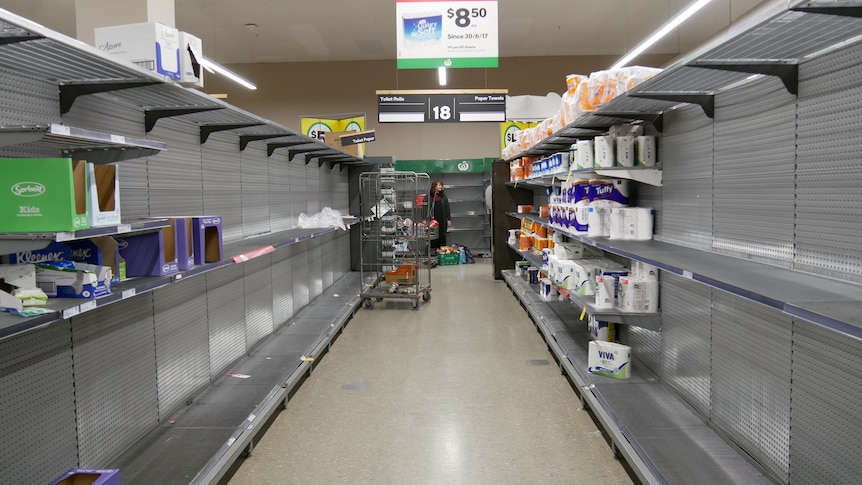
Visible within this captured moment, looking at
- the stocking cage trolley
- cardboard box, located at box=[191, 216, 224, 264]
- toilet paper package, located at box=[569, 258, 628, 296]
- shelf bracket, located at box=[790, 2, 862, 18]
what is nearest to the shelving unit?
shelf bracket, located at box=[790, 2, 862, 18]

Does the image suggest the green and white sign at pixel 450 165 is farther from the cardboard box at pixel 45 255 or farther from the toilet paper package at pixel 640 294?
the cardboard box at pixel 45 255

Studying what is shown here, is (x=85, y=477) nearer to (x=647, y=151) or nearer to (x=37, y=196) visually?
(x=37, y=196)

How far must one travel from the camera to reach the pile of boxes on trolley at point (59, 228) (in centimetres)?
203

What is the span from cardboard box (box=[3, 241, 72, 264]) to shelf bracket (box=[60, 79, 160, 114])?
24.9 inches

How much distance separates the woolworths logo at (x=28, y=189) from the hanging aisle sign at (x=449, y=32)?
15.2ft

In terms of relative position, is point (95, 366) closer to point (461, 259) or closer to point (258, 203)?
point (258, 203)

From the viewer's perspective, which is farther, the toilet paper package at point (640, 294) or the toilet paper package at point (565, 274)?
the toilet paper package at point (565, 274)

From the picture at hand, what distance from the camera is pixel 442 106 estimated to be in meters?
9.14

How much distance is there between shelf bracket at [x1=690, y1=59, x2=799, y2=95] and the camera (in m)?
2.41

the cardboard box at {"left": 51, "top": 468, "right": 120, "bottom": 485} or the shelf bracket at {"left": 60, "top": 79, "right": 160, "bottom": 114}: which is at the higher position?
the shelf bracket at {"left": 60, "top": 79, "right": 160, "bottom": 114}

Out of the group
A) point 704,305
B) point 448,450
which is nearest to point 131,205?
point 448,450

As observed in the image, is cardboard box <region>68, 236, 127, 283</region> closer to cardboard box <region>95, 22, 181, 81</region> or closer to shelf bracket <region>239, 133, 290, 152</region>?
cardboard box <region>95, 22, 181, 81</region>

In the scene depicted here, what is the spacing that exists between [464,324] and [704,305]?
12.8 ft

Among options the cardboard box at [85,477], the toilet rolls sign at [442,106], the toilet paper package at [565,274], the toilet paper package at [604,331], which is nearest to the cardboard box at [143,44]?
the cardboard box at [85,477]
